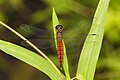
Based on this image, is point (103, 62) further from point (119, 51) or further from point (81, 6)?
point (81, 6)

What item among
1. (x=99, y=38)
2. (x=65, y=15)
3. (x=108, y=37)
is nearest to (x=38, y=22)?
(x=65, y=15)

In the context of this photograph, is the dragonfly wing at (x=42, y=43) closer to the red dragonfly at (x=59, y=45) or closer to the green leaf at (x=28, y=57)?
the red dragonfly at (x=59, y=45)

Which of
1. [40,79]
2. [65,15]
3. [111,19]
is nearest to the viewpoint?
[111,19]

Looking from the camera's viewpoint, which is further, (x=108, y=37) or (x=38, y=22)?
(x=38, y=22)

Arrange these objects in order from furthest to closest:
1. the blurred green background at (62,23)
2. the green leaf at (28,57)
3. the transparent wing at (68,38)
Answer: the blurred green background at (62,23) → the transparent wing at (68,38) → the green leaf at (28,57)

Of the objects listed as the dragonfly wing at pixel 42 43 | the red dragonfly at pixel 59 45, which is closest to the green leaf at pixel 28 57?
the red dragonfly at pixel 59 45

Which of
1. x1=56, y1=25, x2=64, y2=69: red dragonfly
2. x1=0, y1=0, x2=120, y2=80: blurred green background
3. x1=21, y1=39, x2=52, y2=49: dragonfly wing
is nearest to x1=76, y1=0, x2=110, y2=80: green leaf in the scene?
x1=56, y1=25, x2=64, y2=69: red dragonfly
